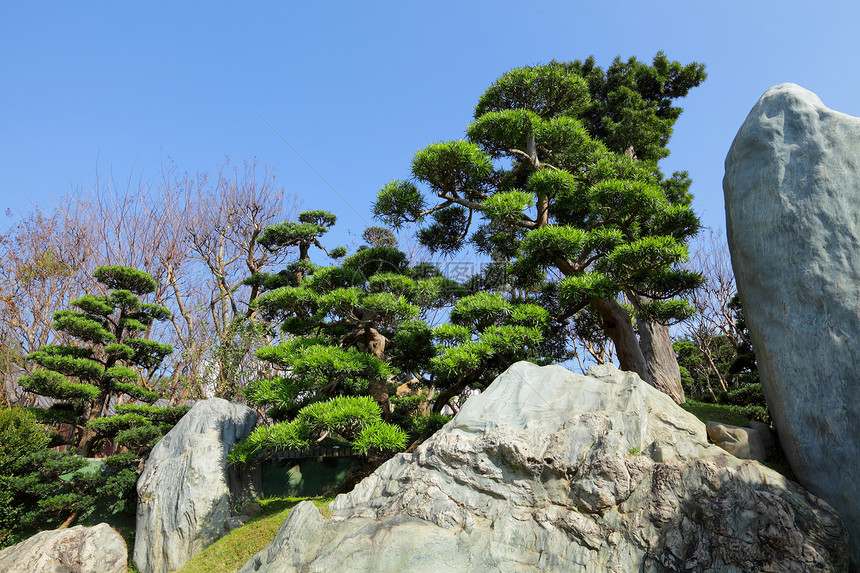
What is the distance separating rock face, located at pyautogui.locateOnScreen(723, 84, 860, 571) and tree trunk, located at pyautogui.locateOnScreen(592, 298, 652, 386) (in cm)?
234

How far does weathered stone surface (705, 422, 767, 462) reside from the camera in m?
4.39

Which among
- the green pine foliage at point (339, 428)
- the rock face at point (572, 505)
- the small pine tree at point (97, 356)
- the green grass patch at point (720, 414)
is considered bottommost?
the rock face at point (572, 505)

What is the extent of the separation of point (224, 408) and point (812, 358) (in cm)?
726

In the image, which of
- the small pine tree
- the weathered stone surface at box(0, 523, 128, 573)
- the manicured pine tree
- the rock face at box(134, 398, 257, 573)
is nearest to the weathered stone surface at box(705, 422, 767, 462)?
the manicured pine tree

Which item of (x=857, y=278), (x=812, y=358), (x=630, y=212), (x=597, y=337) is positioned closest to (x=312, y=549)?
(x=812, y=358)

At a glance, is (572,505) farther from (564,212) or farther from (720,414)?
(564,212)

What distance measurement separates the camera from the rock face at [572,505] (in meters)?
3.47

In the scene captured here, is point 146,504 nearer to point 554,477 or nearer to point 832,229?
point 554,477

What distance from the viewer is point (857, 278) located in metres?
3.87

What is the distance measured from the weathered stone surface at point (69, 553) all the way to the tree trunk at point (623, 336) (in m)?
7.39

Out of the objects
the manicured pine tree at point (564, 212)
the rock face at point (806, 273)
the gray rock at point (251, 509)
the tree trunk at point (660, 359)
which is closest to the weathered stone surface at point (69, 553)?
the gray rock at point (251, 509)

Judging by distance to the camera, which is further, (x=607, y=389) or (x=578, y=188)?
(x=578, y=188)

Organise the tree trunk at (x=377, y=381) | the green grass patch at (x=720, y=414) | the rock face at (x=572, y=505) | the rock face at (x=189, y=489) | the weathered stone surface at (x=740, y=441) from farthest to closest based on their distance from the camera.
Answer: the tree trunk at (x=377, y=381) → the rock face at (x=189, y=489) → the green grass patch at (x=720, y=414) → the weathered stone surface at (x=740, y=441) → the rock face at (x=572, y=505)

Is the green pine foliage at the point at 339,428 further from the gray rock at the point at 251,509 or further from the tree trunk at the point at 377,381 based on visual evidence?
the gray rock at the point at 251,509
